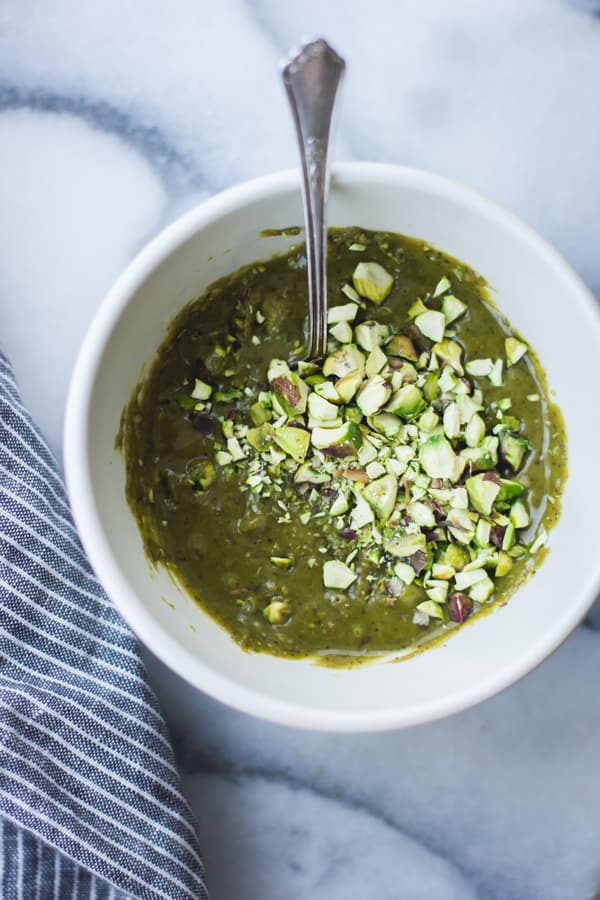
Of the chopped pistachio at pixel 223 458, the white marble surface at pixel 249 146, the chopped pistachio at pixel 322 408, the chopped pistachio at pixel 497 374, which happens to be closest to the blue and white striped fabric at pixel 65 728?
the white marble surface at pixel 249 146

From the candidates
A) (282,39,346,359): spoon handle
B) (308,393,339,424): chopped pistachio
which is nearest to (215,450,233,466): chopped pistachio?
(308,393,339,424): chopped pistachio

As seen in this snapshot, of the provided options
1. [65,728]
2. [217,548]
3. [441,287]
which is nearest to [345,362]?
[441,287]

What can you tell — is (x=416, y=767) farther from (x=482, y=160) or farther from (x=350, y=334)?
(x=482, y=160)

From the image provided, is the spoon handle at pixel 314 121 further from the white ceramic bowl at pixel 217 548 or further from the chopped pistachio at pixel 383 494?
the chopped pistachio at pixel 383 494

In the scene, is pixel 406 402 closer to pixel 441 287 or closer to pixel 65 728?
pixel 441 287

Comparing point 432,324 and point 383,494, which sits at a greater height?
point 432,324

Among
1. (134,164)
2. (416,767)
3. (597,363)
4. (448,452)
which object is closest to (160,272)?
(134,164)
